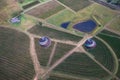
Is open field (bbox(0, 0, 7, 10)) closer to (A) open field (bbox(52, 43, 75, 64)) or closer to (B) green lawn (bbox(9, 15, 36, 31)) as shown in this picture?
(B) green lawn (bbox(9, 15, 36, 31))

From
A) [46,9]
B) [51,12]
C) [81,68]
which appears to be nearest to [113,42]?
[81,68]

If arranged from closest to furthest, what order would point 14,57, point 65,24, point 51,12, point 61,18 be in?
point 14,57 < point 65,24 < point 61,18 < point 51,12

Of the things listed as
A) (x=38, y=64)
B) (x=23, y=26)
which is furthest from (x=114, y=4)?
(x=38, y=64)

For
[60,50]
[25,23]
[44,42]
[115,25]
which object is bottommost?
[25,23]

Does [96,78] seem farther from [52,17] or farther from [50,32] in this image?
[52,17]

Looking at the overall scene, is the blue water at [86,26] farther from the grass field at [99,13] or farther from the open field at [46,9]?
the open field at [46,9]

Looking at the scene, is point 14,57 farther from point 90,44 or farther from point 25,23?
point 90,44
